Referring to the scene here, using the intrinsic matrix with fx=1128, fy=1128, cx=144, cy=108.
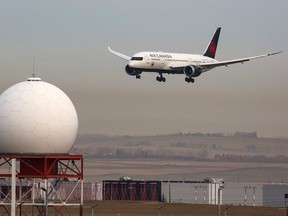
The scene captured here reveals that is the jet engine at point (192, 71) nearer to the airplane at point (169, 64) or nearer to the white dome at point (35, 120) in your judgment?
the airplane at point (169, 64)

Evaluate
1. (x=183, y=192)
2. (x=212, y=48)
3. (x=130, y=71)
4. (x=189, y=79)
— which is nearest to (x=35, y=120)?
(x=130, y=71)

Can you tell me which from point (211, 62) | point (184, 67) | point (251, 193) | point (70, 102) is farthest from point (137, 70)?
point (70, 102)

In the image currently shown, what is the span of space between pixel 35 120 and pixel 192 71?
7429cm

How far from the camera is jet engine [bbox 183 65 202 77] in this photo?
158 m

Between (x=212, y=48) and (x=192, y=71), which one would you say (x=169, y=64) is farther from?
(x=212, y=48)

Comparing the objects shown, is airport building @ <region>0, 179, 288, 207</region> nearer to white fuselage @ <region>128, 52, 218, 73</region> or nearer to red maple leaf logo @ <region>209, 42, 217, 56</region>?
white fuselage @ <region>128, 52, 218, 73</region>

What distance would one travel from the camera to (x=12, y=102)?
86.6m

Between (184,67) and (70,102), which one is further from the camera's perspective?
(184,67)

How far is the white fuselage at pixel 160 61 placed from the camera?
155 meters

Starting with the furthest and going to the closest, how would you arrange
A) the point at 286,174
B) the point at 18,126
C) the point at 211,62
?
the point at 286,174, the point at 211,62, the point at 18,126

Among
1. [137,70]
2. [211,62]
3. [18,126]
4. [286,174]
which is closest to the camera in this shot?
[18,126]

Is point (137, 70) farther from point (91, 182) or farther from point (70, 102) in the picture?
point (70, 102)

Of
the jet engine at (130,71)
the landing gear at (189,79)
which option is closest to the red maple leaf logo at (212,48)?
the landing gear at (189,79)

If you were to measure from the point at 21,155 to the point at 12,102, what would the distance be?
4215mm
